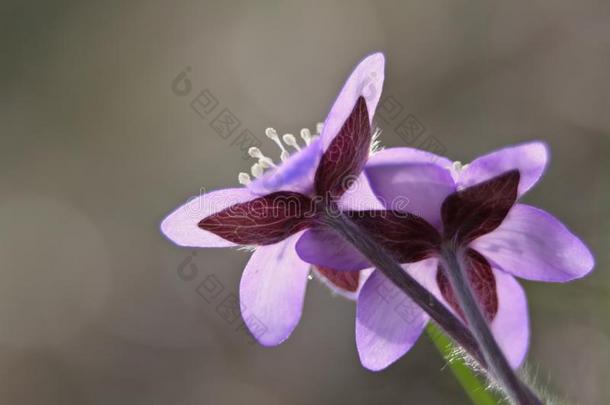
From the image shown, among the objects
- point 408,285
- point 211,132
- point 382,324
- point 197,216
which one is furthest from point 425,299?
point 211,132

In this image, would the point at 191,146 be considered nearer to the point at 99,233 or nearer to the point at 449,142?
the point at 99,233

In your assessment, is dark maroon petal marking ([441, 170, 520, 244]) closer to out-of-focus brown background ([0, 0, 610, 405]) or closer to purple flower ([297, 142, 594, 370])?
purple flower ([297, 142, 594, 370])

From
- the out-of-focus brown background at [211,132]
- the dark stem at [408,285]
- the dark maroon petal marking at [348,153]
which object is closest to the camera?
the dark stem at [408,285]

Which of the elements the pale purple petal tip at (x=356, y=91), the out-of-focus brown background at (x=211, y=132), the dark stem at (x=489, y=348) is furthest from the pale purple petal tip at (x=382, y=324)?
the out-of-focus brown background at (x=211, y=132)

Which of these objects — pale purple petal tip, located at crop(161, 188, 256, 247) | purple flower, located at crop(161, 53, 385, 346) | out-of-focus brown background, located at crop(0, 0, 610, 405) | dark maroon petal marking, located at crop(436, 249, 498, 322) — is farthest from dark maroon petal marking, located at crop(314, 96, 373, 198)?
out-of-focus brown background, located at crop(0, 0, 610, 405)

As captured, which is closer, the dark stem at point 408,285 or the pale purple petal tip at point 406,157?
the dark stem at point 408,285

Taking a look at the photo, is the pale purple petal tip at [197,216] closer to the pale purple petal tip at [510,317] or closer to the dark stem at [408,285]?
the dark stem at [408,285]

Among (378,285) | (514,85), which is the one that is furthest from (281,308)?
(514,85)
